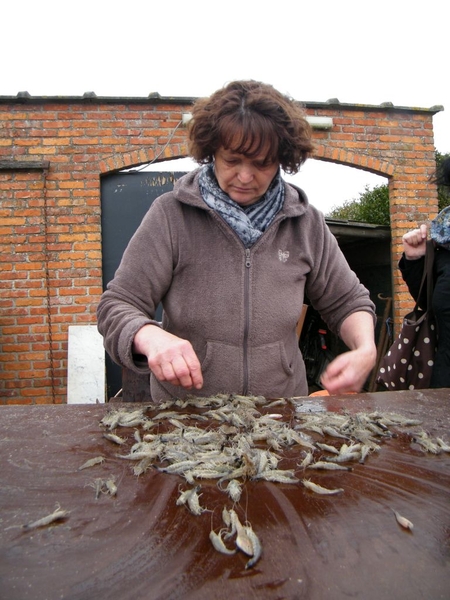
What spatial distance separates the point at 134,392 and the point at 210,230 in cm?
163

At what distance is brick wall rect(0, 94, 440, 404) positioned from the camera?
6168 millimetres

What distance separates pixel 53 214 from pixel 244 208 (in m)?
4.48

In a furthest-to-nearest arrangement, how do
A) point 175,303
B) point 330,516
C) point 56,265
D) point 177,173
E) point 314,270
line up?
point 177,173 → point 56,265 → point 314,270 → point 175,303 → point 330,516

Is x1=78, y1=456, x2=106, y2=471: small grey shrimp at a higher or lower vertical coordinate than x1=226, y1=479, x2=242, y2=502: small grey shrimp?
higher

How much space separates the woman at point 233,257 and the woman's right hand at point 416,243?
36.7 inches

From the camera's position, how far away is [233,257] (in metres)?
2.40

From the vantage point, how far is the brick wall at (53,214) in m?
6.17

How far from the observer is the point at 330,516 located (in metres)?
1.19

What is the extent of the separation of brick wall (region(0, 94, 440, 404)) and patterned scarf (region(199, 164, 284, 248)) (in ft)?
13.5

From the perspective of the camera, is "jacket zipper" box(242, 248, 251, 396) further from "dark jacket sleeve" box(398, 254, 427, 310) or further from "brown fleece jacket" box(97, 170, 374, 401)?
"dark jacket sleeve" box(398, 254, 427, 310)

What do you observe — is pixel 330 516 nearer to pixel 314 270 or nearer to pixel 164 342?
pixel 164 342

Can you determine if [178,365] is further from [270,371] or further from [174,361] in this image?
[270,371]

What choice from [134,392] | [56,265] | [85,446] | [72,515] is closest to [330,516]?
[72,515]

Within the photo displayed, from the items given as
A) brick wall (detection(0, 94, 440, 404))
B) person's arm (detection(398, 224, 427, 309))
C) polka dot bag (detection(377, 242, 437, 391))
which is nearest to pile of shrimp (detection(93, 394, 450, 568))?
polka dot bag (detection(377, 242, 437, 391))
